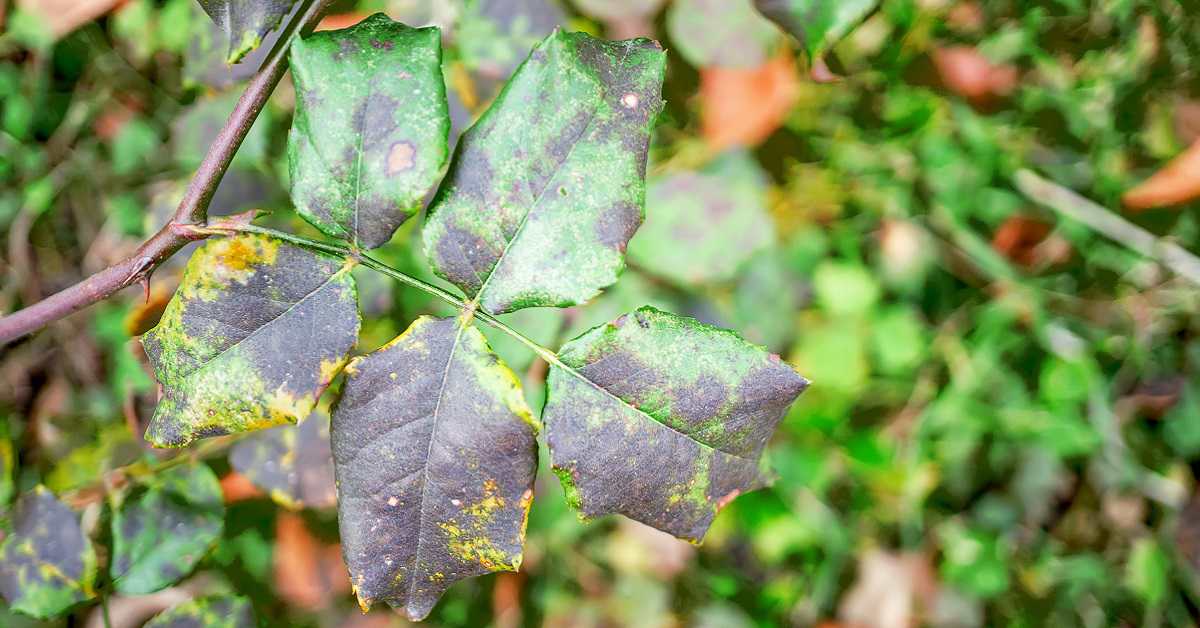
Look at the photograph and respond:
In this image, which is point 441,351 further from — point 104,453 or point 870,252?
point 870,252

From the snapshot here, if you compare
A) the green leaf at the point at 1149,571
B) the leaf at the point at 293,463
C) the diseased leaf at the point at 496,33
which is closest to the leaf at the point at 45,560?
the leaf at the point at 293,463

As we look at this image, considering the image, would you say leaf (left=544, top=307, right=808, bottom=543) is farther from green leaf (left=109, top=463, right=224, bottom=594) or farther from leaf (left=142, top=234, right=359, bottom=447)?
green leaf (left=109, top=463, right=224, bottom=594)

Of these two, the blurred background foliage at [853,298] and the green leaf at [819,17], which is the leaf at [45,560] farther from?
the green leaf at [819,17]

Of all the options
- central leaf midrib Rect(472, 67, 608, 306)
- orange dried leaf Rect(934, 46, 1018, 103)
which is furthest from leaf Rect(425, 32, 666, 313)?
orange dried leaf Rect(934, 46, 1018, 103)

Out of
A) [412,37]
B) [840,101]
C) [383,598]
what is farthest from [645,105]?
[840,101]

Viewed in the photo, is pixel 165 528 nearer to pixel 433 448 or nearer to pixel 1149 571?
A: pixel 433 448

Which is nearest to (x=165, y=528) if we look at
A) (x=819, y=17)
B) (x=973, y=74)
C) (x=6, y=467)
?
(x=6, y=467)
